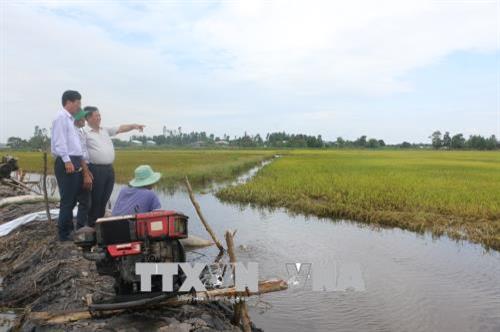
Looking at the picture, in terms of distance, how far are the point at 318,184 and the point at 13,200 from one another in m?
9.02

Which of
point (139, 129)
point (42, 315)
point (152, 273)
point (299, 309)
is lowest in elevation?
point (299, 309)

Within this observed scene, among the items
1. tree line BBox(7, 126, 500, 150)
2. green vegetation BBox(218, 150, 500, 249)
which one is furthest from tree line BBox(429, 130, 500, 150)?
green vegetation BBox(218, 150, 500, 249)

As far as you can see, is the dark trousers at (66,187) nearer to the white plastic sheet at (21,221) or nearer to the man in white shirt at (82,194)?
the man in white shirt at (82,194)

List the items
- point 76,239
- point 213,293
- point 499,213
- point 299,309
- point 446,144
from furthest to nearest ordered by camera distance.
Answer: point 446,144 → point 499,213 → point 299,309 → point 213,293 → point 76,239

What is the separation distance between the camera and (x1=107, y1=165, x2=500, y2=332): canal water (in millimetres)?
4484

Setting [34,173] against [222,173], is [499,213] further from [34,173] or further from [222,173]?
[34,173]

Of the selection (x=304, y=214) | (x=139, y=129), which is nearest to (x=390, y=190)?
(x=304, y=214)

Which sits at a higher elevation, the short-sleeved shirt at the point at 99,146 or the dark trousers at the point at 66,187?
the short-sleeved shirt at the point at 99,146

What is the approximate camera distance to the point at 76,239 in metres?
2.95

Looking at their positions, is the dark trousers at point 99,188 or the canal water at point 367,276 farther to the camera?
the dark trousers at point 99,188

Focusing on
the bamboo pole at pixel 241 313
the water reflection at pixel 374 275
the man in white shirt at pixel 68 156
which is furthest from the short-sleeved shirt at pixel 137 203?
the water reflection at pixel 374 275

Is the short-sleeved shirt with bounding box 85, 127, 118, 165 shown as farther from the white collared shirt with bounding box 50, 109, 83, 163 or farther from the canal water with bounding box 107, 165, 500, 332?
the canal water with bounding box 107, 165, 500, 332

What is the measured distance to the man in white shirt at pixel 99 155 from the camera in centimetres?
466

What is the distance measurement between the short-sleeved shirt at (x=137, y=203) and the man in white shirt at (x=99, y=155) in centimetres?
148
